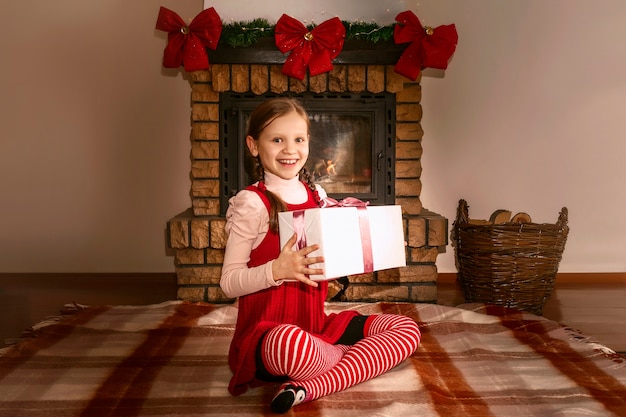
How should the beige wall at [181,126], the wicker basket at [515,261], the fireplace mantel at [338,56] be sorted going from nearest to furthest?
the wicker basket at [515,261], the fireplace mantel at [338,56], the beige wall at [181,126]

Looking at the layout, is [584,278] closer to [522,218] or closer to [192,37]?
[522,218]

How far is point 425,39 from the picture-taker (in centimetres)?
221

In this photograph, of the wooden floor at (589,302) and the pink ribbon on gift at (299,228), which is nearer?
the pink ribbon on gift at (299,228)

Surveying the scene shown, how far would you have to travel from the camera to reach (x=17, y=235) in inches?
110

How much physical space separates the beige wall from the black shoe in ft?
5.75

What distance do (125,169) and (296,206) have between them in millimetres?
1710

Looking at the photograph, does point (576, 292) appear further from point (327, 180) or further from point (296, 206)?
point (296, 206)

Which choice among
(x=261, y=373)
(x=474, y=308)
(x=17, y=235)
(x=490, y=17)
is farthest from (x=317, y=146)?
(x=17, y=235)

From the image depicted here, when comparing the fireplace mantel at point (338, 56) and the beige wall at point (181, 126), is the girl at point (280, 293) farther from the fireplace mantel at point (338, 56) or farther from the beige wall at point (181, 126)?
the beige wall at point (181, 126)

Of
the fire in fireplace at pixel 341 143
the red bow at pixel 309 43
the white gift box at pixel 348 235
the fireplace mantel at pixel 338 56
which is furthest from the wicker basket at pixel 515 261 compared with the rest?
the white gift box at pixel 348 235

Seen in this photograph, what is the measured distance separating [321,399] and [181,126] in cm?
182

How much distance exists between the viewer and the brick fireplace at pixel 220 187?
7.48 ft

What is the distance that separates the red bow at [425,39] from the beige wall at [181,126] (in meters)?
0.56

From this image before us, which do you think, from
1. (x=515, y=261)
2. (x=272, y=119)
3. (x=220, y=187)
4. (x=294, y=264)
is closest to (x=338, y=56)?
(x=220, y=187)
